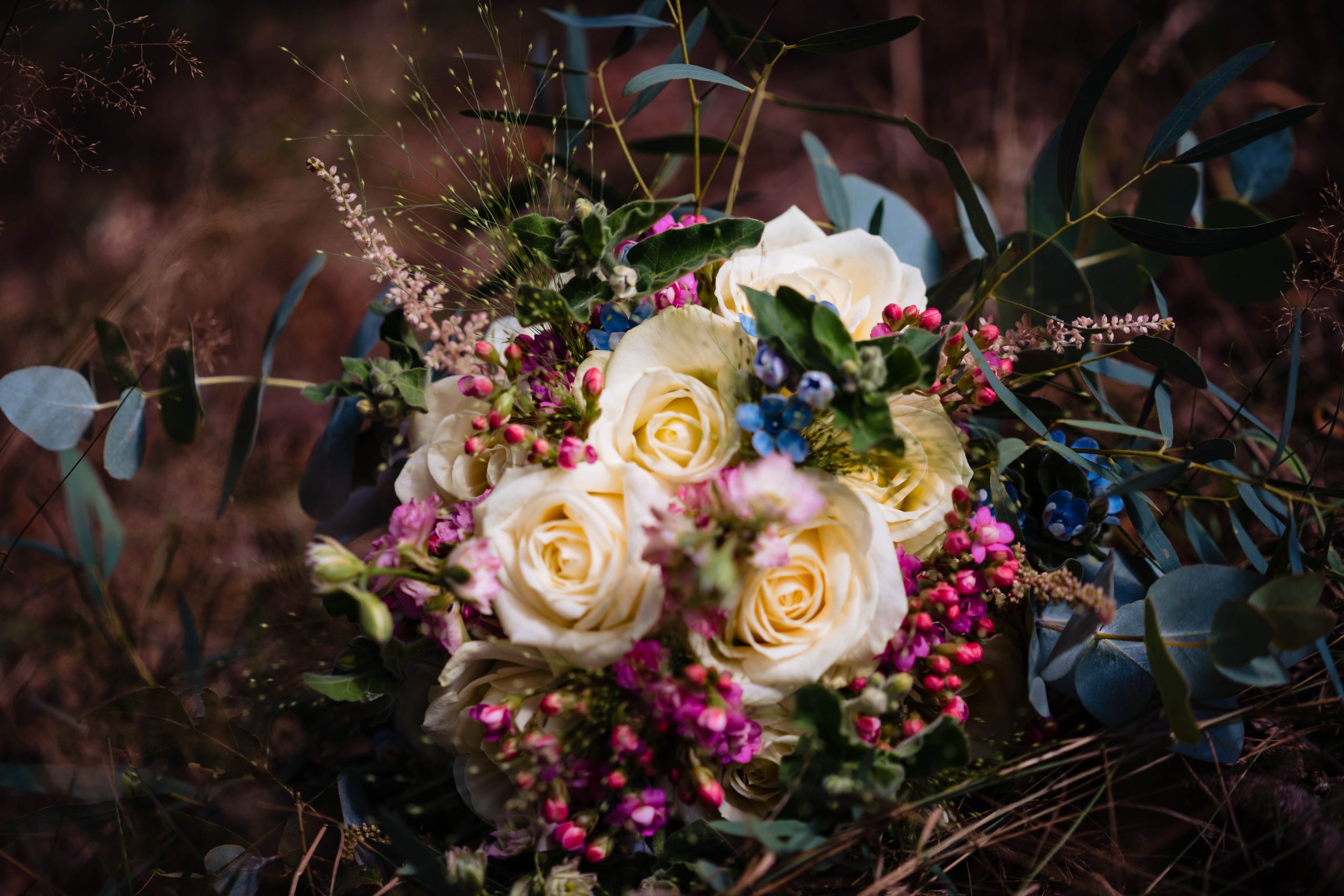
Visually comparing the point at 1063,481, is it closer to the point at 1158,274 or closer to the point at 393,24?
the point at 1158,274

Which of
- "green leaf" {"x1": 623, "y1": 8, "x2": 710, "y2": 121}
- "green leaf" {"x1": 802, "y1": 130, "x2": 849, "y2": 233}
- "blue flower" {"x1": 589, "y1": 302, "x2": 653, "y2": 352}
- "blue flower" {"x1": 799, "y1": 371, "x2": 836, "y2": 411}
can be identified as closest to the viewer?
"blue flower" {"x1": 799, "y1": 371, "x2": 836, "y2": 411}

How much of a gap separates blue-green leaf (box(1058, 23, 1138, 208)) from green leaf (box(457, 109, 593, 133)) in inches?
16.2

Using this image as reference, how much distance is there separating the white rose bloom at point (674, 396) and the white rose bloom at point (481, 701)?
159 millimetres

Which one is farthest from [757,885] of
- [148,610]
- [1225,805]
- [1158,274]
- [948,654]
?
[148,610]

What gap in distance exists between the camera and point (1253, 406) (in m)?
1.00

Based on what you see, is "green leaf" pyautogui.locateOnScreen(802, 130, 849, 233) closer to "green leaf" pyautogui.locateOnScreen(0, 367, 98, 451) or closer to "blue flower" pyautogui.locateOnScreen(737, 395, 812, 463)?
"blue flower" pyautogui.locateOnScreen(737, 395, 812, 463)

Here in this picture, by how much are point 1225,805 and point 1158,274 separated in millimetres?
566

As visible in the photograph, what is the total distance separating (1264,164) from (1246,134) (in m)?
0.41

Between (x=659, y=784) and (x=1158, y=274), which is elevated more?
(x=1158, y=274)

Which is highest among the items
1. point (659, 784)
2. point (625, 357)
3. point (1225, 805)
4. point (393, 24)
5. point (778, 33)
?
point (393, 24)

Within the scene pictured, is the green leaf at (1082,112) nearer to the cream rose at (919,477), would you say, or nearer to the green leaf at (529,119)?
the cream rose at (919,477)

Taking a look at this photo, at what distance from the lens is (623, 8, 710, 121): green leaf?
0.70 meters

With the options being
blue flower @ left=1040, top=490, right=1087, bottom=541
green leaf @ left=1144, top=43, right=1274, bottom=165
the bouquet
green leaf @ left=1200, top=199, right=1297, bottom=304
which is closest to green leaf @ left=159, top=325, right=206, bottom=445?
the bouquet

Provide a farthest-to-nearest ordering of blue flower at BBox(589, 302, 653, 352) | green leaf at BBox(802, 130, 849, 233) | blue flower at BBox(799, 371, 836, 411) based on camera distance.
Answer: green leaf at BBox(802, 130, 849, 233), blue flower at BBox(589, 302, 653, 352), blue flower at BBox(799, 371, 836, 411)
